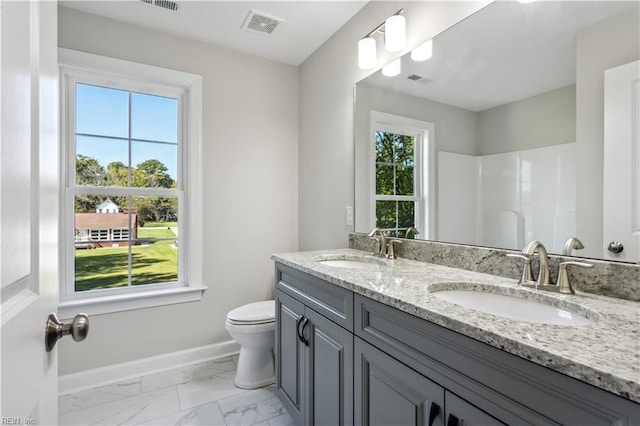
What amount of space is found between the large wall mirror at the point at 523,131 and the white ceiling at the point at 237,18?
28.2 inches

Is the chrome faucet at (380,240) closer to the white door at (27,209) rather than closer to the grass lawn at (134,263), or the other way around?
the white door at (27,209)

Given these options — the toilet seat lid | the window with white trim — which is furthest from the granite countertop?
the window with white trim

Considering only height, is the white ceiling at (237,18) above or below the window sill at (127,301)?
above

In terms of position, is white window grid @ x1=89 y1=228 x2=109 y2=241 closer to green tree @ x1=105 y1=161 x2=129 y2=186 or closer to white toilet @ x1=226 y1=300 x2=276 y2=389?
green tree @ x1=105 y1=161 x2=129 y2=186

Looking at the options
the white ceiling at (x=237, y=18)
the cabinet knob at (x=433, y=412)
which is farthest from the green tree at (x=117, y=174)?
the cabinet knob at (x=433, y=412)

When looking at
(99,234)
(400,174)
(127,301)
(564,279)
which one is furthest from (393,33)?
(127,301)

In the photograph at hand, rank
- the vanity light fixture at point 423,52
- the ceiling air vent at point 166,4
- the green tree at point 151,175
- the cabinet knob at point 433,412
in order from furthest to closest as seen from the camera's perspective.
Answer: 1. the green tree at point 151,175
2. the ceiling air vent at point 166,4
3. the vanity light fixture at point 423,52
4. the cabinet knob at point 433,412

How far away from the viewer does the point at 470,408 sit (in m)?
0.72

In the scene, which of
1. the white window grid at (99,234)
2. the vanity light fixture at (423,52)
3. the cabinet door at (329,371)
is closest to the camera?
the cabinet door at (329,371)

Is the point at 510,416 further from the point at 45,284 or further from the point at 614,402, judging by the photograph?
the point at 45,284

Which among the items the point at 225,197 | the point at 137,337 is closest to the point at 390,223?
the point at 225,197

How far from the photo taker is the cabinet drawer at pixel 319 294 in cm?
119

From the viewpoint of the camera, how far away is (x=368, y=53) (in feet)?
6.13

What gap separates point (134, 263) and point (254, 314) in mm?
1036
